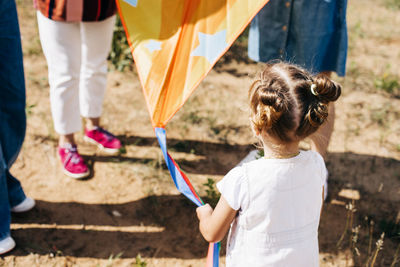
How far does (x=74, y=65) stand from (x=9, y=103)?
523mm

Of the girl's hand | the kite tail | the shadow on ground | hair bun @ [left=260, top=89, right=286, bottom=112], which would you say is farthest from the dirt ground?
hair bun @ [left=260, top=89, right=286, bottom=112]

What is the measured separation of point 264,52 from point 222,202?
1.47m

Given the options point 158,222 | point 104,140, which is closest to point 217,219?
point 158,222

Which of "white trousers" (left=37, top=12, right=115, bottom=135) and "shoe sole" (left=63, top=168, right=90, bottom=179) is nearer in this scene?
"white trousers" (left=37, top=12, right=115, bottom=135)

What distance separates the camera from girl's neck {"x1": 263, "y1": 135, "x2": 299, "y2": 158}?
5.08 feet

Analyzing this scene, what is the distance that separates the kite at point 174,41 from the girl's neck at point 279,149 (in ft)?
1.99

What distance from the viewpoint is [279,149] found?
5.12 ft

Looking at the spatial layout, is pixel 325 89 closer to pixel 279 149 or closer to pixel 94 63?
pixel 279 149

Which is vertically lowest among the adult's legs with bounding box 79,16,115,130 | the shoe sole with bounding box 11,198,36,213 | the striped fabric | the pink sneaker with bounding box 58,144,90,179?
the shoe sole with bounding box 11,198,36,213

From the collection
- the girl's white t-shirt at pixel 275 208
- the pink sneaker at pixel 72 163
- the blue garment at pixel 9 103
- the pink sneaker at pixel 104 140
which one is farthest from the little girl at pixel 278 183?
the pink sneaker at pixel 104 140

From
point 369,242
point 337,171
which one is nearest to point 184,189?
point 369,242

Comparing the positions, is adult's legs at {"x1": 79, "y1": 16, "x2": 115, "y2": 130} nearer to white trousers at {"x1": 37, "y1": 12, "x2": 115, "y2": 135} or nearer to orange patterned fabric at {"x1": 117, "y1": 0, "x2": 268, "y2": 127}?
white trousers at {"x1": 37, "y1": 12, "x2": 115, "y2": 135}

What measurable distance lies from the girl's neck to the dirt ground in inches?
41.3

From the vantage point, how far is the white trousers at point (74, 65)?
2633 mm
